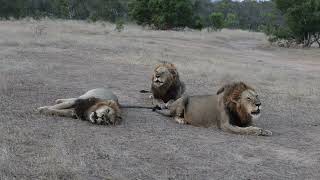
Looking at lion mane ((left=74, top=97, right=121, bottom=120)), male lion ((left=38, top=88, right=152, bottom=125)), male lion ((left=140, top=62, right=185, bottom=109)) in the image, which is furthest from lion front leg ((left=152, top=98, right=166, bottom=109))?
lion mane ((left=74, top=97, right=121, bottom=120))

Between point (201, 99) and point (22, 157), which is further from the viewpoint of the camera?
point (201, 99)

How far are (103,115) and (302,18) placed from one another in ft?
99.0

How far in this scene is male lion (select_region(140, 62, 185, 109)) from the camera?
10.9 metres

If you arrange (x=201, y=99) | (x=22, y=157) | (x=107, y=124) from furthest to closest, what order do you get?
1. (x=201, y=99)
2. (x=107, y=124)
3. (x=22, y=157)

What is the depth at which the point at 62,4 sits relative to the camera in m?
61.2

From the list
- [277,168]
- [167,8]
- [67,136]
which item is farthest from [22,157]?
[167,8]

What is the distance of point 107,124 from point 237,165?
2.29 meters

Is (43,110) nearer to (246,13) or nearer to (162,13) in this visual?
(162,13)

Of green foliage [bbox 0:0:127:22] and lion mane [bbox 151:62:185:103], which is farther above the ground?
lion mane [bbox 151:62:185:103]

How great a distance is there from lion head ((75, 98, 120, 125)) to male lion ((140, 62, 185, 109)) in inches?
79.4

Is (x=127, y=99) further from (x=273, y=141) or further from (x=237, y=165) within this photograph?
(x=237, y=165)

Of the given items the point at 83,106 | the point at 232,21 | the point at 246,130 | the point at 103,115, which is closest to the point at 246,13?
the point at 232,21

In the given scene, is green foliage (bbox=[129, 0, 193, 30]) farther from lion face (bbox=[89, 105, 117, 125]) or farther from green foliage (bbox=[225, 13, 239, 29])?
lion face (bbox=[89, 105, 117, 125])

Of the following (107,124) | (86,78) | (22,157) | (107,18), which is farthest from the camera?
(107,18)
